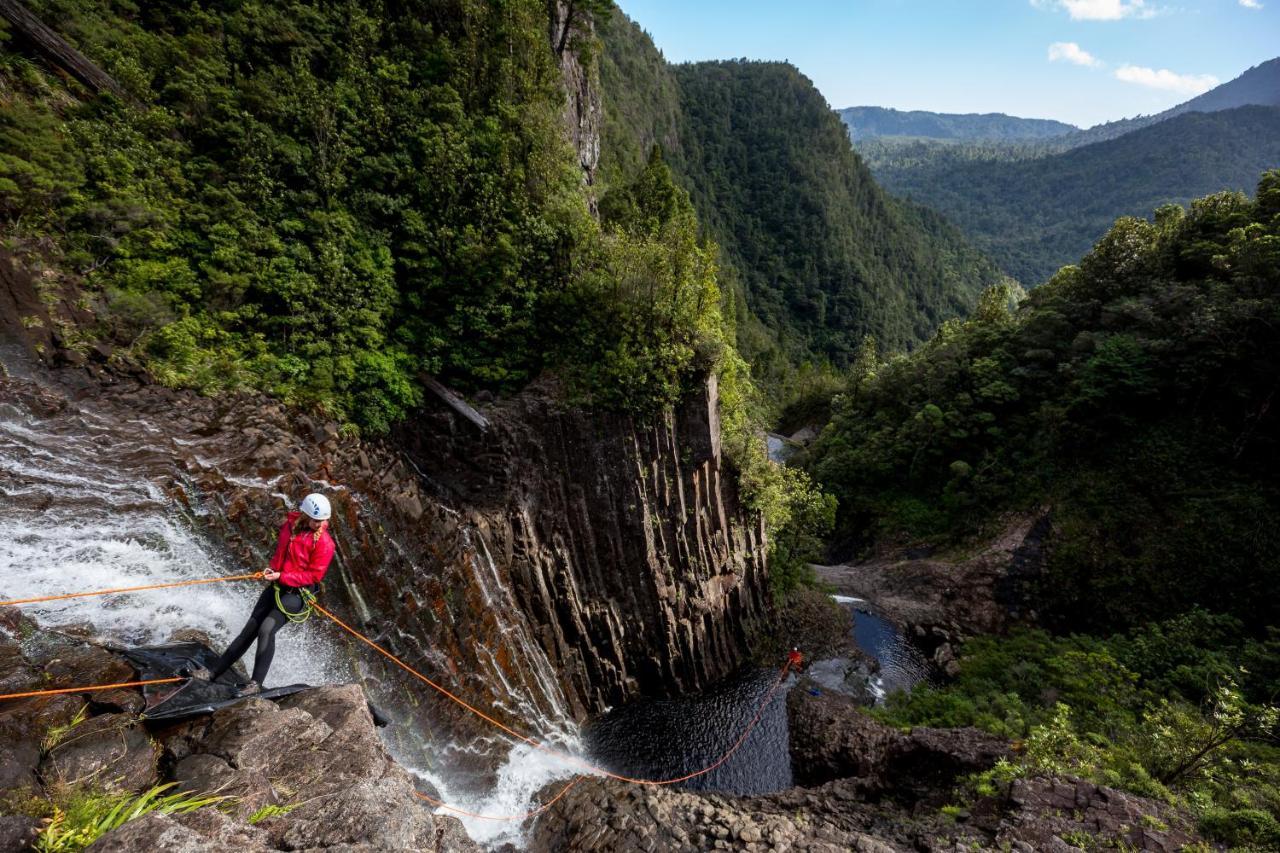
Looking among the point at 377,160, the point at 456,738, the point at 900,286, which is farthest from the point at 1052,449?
the point at 900,286

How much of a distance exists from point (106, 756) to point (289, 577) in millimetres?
2137

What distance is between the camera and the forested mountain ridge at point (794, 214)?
101 m

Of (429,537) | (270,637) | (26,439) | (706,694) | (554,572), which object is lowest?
(706,694)

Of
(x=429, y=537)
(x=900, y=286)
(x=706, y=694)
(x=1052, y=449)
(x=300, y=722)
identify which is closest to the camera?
(x=300, y=722)

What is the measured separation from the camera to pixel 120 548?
7.61 metres

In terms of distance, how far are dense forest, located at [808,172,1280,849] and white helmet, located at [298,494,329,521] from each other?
12856 millimetres

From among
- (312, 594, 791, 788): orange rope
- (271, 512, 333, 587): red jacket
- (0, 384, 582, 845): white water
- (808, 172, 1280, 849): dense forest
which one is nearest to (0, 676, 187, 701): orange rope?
(271, 512, 333, 587): red jacket

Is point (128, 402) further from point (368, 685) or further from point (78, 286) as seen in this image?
point (368, 685)

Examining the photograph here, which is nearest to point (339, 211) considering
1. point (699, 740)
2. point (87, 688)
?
point (87, 688)

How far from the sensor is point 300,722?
571 centimetres

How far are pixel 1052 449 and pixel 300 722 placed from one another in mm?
29096

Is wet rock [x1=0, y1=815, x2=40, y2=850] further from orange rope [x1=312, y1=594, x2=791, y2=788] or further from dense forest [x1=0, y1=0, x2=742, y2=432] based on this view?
dense forest [x1=0, y1=0, x2=742, y2=432]

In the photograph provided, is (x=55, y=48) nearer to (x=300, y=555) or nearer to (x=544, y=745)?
(x=300, y=555)

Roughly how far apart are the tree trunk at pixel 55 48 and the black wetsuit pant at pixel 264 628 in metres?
10.9
